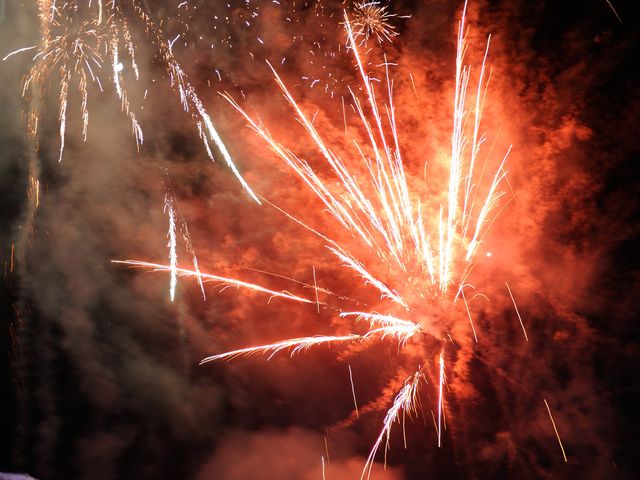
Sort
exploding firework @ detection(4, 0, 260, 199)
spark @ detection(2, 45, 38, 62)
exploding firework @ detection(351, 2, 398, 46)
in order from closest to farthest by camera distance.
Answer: exploding firework @ detection(4, 0, 260, 199), exploding firework @ detection(351, 2, 398, 46), spark @ detection(2, 45, 38, 62)

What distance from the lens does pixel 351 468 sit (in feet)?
15.9

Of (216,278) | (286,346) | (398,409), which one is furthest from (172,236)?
(398,409)

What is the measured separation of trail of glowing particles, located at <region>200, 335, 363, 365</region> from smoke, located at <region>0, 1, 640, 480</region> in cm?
10

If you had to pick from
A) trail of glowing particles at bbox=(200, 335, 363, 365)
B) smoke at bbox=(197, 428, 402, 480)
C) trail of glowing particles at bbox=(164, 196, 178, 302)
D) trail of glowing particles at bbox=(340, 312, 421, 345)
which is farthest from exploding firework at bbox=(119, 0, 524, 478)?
smoke at bbox=(197, 428, 402, 480)

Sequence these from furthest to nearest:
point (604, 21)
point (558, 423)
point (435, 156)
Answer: point (558, 423) → point (435, 156) → point (604, 21)

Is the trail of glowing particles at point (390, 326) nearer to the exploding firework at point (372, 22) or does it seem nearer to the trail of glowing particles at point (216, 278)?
the trail of glowing particles at point (216, 278)

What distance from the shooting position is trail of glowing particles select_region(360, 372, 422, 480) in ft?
14.0

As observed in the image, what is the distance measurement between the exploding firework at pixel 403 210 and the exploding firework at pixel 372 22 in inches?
3.4

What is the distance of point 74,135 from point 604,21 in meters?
4.82

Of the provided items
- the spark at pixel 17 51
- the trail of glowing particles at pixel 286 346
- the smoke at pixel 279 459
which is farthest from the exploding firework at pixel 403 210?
the spark at pixel 17 51

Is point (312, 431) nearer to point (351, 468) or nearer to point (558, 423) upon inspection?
point (351, 468)

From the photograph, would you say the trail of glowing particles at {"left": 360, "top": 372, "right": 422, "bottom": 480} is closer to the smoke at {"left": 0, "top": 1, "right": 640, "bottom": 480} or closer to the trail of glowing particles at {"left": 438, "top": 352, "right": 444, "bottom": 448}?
the smoke at {"left": 0, "top": 1, "right": 640, "bottom": 480}

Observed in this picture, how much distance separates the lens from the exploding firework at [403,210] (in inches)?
141

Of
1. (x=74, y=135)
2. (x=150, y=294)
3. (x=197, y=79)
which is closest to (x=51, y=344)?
(x=150, y=294)
